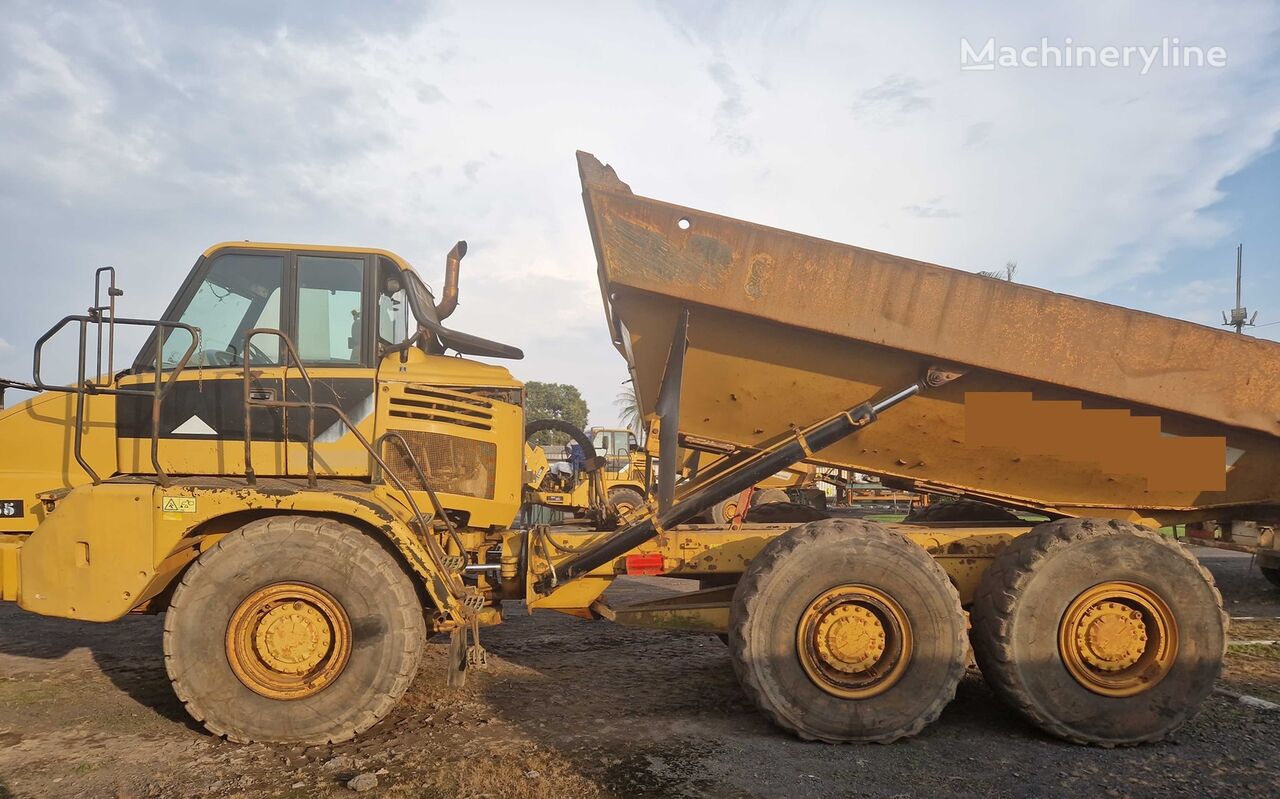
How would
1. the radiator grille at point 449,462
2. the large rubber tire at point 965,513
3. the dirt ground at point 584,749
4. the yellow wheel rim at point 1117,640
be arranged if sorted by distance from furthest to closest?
the large rubber tire at point 965,513
the radiator grille at point 449,462
the yellow wheel rim at point 1117,640
the dirt ground at point 584,749

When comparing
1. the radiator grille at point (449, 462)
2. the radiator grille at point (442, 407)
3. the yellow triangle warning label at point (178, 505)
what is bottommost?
the yellow triangle warning label at point (178, 505)

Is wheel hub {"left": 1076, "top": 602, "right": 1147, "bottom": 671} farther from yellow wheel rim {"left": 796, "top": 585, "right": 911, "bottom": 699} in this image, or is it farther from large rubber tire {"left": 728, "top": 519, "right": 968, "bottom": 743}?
yellow wheel rim {"left": 796, "top": 585, "right": 911, "bottom": 699}

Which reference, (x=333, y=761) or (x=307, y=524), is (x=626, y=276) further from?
(x=333, y=761)

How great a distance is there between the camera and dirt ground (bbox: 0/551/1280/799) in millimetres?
3477

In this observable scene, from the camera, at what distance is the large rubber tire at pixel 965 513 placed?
5552 millimetres

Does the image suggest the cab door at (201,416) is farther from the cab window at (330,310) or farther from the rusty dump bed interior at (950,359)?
the rusty dump bed interior at (950,359)

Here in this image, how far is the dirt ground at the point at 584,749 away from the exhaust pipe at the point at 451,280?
249cm

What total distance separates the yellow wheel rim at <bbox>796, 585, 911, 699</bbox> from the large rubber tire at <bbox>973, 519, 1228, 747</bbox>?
57cm

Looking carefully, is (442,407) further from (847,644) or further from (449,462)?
(847,644)

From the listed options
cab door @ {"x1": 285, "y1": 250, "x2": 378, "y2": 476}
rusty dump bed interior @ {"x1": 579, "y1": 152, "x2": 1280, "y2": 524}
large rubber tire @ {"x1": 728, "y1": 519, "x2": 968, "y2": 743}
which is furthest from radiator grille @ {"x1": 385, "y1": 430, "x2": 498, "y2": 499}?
large rubber tire @ {"x1": 728, "y1": 519, "x2": 968, "y2": 743}

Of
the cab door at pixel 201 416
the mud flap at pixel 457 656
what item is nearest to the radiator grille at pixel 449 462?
the cab door at pixel 201 416

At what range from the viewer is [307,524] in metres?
4.01

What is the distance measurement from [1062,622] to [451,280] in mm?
4190

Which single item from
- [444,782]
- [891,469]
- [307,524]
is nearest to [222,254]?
[307,524]
